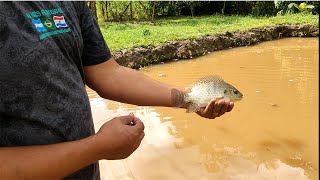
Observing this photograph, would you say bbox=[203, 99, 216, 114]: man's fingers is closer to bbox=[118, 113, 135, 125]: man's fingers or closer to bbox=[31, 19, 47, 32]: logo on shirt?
bbox=[118, 113, 135, 125]: man's fingers

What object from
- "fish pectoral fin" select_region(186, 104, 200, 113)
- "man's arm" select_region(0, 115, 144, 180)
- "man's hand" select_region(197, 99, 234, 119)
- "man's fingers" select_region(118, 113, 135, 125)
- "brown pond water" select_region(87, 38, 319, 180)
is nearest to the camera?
"man's arm" select_region(0, 115, 144, 180)

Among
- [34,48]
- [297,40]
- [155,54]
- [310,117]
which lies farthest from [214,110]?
[297,40]

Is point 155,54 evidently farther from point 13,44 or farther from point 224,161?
point 13,44

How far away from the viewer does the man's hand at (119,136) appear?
1022 mm

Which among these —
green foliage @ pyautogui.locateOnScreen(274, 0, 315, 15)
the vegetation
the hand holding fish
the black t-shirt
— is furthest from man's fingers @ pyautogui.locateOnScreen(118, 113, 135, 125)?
green foliage @ pyautogui.locateOnScreen(274, 0, 315, 15)

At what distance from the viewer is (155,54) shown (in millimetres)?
8695

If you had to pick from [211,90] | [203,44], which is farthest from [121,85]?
[203,44]

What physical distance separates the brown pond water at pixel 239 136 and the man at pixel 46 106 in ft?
7.03

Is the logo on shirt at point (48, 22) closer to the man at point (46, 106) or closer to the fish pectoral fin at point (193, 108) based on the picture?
the man at point (46, 106)

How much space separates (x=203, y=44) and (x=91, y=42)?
8511 mm

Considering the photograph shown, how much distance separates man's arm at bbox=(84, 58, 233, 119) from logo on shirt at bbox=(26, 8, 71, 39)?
0.96 ft

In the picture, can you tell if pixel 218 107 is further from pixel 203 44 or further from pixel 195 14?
pixel 195 14

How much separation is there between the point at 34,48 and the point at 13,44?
0.18 ft

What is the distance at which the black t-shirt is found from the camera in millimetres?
1011
